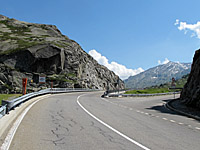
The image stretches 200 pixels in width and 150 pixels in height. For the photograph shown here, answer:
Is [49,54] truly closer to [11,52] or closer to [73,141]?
[11,52]

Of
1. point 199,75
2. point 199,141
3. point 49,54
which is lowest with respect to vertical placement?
point 199,141

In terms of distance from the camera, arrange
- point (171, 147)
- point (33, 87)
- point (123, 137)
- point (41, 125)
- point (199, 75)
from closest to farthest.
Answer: point (171, 147)
point (123, 137)
point (41, 125)
point (199, 75)
point (33, 87)

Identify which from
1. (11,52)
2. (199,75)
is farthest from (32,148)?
(11,52)

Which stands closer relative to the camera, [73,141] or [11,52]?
[73,141]

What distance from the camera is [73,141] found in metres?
6.32

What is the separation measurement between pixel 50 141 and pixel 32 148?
83 cm

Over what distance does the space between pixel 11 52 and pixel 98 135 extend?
6471 cm

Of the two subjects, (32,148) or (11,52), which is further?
(11,52)

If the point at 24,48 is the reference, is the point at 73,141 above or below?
below

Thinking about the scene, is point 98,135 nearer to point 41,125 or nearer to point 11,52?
point 41,125

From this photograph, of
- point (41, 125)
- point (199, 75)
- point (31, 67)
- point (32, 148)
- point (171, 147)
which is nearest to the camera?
point (32, 148)

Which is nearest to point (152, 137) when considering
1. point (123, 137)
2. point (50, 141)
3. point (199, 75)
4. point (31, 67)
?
point (123, 137)

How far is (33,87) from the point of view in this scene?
181 feet

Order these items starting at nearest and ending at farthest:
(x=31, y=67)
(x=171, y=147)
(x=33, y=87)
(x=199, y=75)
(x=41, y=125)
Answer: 1. (x=171, y=147)
2. (x=41, y=125)
3. (x=199, y=75)
4. (x=33, y=87)
5. (x=31, y=67)
